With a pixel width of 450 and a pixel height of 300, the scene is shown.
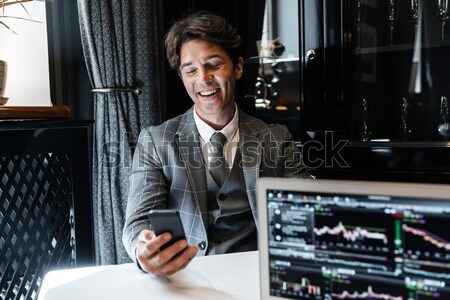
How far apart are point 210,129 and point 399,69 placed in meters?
0.88

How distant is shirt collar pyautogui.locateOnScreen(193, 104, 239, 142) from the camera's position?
1856 millimetres

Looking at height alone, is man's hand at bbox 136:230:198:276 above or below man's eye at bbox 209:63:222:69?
below

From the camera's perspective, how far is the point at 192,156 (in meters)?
1.80

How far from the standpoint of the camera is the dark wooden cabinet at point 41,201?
1.58 meters

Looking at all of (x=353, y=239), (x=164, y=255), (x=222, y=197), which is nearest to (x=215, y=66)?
(x=222, y=197)

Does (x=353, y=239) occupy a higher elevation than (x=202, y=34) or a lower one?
A: lower

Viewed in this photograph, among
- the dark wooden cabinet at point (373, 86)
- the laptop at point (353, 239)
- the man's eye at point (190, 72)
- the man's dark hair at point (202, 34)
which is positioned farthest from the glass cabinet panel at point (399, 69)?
the laptop at point (353, 239)

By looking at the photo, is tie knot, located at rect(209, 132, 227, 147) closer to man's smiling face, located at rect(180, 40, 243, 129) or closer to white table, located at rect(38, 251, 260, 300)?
man's smiling face, located at rect(180, 40, 243, 129)

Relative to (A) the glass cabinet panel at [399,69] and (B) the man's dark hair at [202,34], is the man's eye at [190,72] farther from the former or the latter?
(A) the glass cabinet panel at [399,69]

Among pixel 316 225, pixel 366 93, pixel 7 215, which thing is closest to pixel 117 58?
pixel 7 215

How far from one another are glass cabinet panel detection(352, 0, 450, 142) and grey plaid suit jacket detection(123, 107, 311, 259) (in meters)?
0.47

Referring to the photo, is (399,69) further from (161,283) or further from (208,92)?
(161,283)

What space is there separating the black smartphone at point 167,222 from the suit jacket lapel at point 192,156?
0.50 metres

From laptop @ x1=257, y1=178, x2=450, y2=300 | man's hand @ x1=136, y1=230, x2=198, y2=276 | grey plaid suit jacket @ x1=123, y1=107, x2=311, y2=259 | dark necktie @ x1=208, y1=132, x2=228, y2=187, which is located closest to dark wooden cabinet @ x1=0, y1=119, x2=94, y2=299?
grey plaid suit jacket @ x1=123, y1=107, x2=311, y2=259
